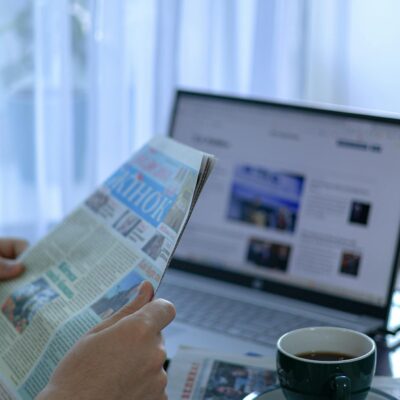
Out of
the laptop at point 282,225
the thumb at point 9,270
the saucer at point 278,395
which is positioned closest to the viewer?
the saucer at point 278,395

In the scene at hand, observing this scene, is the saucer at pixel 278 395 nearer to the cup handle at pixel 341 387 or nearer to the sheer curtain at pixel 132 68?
the cup handle at pixel 341 387

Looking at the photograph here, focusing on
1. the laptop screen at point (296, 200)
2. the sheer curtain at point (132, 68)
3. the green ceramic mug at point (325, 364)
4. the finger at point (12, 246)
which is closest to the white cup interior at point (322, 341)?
the green ceramic mug at point (325, 364)

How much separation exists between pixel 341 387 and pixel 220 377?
222mm

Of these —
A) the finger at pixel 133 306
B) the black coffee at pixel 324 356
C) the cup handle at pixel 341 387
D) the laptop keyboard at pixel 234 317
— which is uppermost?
the finger at pixel 133 306

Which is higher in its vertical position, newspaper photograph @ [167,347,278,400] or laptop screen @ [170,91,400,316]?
laptop screen @ [170,91,400,316]

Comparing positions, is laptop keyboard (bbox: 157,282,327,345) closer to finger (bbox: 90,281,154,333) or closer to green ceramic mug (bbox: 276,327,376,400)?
green ceramic mug (bbox: 276,327,376,400)

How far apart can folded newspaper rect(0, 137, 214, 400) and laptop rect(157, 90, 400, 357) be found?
7.5 inches

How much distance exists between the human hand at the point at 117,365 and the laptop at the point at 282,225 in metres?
0.32

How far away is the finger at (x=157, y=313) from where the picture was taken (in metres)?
0.68

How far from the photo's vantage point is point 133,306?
0.71 m

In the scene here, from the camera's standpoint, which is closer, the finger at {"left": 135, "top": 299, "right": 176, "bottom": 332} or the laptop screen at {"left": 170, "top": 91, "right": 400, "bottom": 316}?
the finger at {"left": 135, "top": 299, "right": 176, "bottom": 332}

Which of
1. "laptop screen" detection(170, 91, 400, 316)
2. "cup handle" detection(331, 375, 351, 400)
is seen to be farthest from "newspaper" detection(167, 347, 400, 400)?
"laptop screen" detection(170, 91, 400, 316)

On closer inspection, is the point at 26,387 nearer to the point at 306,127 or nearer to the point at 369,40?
the point at 306,127

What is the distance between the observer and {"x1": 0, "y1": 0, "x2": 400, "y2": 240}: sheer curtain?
178cm
